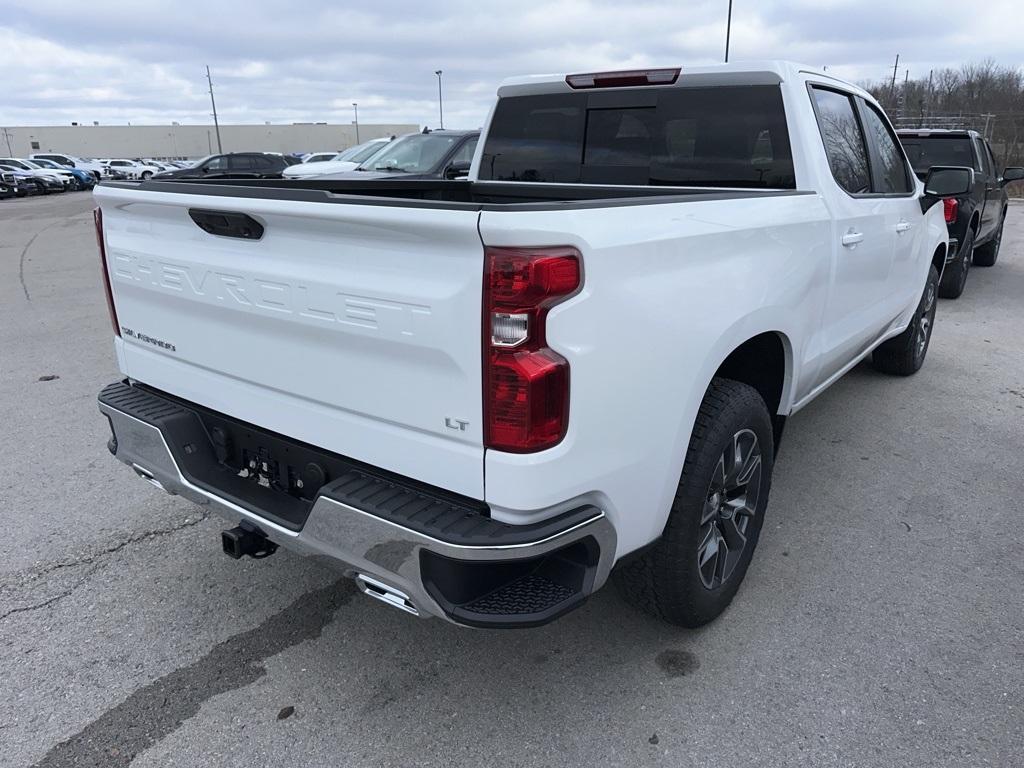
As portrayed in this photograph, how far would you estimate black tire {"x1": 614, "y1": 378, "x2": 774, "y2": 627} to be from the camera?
8.28ft

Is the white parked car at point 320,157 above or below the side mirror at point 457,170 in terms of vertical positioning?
below

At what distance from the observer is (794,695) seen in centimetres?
256

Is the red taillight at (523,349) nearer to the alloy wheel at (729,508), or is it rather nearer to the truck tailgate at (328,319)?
the truck tailgate at (328,319)

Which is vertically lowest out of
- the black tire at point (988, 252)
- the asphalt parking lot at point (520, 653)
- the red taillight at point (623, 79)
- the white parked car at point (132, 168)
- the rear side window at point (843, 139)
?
the white parked car at point (132, 168)

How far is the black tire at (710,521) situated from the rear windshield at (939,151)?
319 inches

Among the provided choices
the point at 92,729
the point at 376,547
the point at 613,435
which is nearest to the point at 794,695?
the point at 613,435

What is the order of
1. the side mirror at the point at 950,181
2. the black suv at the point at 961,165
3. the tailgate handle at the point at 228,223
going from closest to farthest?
the tailgate handle at the point at 228,223, the side mirror at the point at 950,181, the black suv at the point at 961,165

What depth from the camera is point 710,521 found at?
2.76 m

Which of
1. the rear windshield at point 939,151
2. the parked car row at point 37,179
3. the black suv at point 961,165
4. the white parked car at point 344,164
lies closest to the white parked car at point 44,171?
the parked car row at point 37,179

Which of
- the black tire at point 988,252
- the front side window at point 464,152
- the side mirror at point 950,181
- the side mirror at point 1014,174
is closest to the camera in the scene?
the side mirror at point 950,181

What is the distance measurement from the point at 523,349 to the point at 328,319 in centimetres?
62

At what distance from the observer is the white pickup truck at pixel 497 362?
75.4 inches

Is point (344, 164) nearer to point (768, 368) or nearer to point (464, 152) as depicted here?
point (464, 152)

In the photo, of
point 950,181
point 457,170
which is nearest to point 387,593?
point 950,181
